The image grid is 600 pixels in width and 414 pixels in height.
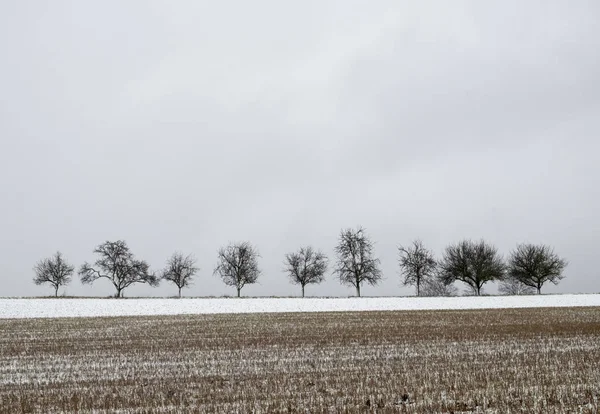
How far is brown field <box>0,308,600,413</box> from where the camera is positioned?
1146 cm

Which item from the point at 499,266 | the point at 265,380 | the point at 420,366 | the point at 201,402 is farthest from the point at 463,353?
the point at 499,266

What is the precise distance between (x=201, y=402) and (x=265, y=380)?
110 inches

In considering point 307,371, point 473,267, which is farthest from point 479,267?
point 307,371

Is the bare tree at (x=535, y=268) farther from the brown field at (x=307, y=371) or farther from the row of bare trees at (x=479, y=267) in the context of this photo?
the brown field at (x=307, y=371)

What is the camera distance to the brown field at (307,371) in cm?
1146

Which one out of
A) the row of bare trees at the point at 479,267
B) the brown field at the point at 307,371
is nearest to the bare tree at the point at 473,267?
the row of bare trees at the point at 479,267

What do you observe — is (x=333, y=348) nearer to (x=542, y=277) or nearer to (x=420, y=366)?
(x=420, y=366)

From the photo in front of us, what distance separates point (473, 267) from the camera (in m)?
93.0

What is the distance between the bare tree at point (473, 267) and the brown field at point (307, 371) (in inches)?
2615

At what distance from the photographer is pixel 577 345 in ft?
67.9

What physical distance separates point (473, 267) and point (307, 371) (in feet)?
272

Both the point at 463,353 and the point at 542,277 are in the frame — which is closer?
the point at 463,353

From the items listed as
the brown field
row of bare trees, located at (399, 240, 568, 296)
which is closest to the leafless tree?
row of bare trees, located at (399, 240, 568, 296)

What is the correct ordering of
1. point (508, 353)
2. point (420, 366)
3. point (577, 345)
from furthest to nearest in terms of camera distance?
point (577, 345), point (508, 353), point (420, 366)
